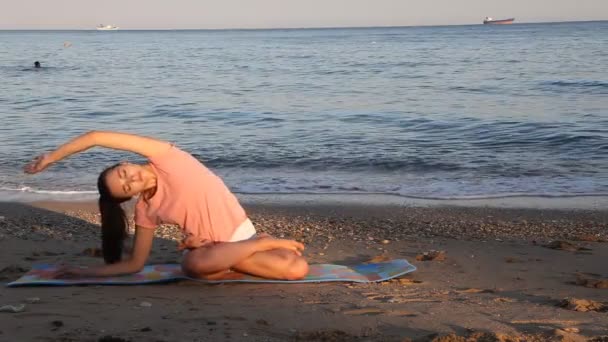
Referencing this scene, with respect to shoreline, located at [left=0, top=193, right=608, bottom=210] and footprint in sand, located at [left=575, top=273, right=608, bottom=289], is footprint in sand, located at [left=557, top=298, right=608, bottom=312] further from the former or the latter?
shoreline, located at [left=0, top=193, right=608, bottom=210]

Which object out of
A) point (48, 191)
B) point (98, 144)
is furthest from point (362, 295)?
point (48, 191)

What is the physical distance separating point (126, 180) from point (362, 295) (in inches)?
62.8

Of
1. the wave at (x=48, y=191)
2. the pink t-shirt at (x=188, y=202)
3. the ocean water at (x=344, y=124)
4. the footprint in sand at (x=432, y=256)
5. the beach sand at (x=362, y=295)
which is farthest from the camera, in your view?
the ocean water at (x=344, y=124)

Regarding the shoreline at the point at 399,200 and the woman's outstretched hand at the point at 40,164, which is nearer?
the woman's outstretched hand at the point at 40,164

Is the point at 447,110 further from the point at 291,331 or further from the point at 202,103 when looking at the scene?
the point at 291,331

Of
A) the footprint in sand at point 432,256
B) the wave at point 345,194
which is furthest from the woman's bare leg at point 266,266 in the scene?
the wave at point 345,194

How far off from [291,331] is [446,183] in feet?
23.4

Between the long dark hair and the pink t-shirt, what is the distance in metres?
0.13

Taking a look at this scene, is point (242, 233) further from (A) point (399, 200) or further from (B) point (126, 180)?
(A) point (399, 200)

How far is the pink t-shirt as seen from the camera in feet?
17.4

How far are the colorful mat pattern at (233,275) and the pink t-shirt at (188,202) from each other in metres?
0.34

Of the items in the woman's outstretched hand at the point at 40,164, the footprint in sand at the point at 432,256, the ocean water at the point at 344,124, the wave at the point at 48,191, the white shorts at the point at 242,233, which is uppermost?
the woman's outstretched hand at the point at 40,164

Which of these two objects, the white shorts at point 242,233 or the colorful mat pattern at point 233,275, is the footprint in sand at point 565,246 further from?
the white shorts at point 242,233

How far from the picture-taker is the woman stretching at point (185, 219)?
205 inches
